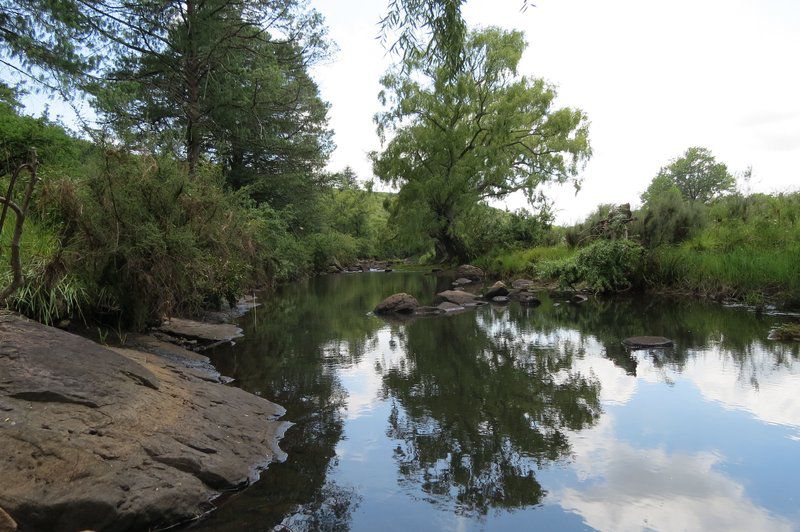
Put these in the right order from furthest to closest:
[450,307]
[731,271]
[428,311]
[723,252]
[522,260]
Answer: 1. [522,260]
2. [450,307]
3. [723,252]
4. [428,311]
5. [731,271]

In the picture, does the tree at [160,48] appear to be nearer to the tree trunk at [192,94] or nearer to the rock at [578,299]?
the tree trunk at [192,94]

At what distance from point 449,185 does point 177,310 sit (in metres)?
20.9

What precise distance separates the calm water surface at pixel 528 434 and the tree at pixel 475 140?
2018cm

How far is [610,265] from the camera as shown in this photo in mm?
16078

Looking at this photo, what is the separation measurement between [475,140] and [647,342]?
73.5 feet

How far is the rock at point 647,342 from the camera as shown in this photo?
8.29 meters

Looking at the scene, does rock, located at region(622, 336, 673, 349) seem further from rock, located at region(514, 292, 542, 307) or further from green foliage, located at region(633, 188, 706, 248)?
green foliage, located at region(633, 188, 706, 248)

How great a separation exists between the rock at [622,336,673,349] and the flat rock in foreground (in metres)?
6.22

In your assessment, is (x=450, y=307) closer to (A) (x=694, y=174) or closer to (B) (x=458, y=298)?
(B) (x=458, y=298)

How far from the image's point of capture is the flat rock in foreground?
2.88m

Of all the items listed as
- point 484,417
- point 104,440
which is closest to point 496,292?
point 484,417

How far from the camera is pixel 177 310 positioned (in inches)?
→ 353

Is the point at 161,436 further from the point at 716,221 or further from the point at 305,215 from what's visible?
the point at 305,215

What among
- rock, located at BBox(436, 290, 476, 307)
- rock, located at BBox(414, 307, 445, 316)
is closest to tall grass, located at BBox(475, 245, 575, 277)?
rock, located at BBox(436, 290, 476, 307)
